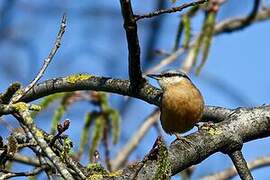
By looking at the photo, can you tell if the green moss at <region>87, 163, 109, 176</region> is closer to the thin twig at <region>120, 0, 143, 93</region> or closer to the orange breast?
the thin twig at <region>120, 0, 143, 93</region>

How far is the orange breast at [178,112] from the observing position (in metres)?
2.59

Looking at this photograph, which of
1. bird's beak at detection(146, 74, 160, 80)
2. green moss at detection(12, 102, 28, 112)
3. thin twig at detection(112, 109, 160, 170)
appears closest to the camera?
green moss at detection(12, 102, 28, 112)

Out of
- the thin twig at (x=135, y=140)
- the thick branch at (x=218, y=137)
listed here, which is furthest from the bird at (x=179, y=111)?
the thin twig at (x=135, y=140)

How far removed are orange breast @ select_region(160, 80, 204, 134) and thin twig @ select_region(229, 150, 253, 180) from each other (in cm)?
29

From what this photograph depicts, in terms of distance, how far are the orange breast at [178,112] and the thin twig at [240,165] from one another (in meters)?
0.29

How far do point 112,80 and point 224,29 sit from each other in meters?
2.59

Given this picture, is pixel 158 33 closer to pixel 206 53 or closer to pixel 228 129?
pixel 206 53

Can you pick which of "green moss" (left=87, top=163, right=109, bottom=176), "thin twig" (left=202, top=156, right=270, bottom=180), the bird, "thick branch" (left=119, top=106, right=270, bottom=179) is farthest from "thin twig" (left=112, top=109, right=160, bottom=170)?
"green moss" (left=87, top=163, right=109, bottom=176)

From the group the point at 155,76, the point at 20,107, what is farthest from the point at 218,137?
the point at 155,76

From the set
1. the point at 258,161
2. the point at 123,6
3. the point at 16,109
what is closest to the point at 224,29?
the point at 258,161

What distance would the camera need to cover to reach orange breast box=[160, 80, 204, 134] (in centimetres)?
259

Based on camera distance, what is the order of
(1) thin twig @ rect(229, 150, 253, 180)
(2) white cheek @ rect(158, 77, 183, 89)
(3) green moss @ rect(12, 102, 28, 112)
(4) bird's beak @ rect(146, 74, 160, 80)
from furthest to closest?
1. (4) bird's beak @ rect(146, 74, 160, 80)
2. (2) white cheek @ rect(158, 77, 183, 89)
3. (1) thin twig @ rect(229, 150, 253, 180)
4. (3) green moss @ rect(12, 102, 28, 112)

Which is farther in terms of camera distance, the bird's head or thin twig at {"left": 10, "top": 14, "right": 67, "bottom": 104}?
the bird's head

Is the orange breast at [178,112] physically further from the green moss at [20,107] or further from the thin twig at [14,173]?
the green moss at [20,107]
